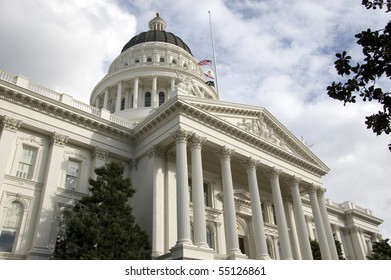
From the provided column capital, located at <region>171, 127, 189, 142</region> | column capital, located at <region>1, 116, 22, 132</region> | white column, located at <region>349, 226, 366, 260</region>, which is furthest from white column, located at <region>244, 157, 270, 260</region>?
white column, located at <region>349, 226, 366, 260</region>

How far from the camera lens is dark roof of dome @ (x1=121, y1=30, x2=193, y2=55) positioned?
53.5 metres

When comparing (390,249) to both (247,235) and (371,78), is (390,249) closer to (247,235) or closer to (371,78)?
(247,235)

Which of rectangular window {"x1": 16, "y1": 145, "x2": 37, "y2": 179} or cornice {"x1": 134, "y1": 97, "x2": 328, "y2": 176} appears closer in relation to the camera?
rectangular window {"x1": 16, "y1": 145, "x2": 37, "y2": 179}

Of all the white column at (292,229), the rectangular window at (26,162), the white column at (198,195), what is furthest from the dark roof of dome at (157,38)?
the rectangular window at (26,162)

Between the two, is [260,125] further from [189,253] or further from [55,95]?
[55,95]

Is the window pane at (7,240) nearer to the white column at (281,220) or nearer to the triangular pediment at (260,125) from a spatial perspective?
the triangular pediment at (260,125)

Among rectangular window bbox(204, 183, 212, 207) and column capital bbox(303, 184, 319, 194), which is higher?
column capital bbox(303, 184, 319, 194)

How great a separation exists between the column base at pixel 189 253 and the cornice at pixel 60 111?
1076cm

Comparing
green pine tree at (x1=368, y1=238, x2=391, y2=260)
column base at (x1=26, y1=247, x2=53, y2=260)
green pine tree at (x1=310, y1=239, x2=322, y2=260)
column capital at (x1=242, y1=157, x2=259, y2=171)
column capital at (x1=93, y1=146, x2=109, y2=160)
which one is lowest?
column base at (x1=26, y1=247, x2=53, y2=260)

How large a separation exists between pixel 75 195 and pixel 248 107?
1464 cm

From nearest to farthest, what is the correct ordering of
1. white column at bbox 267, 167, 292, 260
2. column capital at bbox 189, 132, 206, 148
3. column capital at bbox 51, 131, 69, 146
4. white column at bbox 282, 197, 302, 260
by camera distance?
1. column capital at bbox 51, 131, 69, 146
2. column capital at bbox 189, 132, 206, 148
3. white column at bbox 267, 167, 292, 260
4. white column at bbox 282, 197, 302, 260

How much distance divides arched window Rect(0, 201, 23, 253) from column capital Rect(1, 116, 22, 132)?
14.6 feet

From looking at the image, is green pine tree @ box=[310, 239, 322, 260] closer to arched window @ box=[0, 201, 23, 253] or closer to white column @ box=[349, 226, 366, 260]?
white column @ box=[349, 226, 366, 260]

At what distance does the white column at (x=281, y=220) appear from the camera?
25.7 meters
